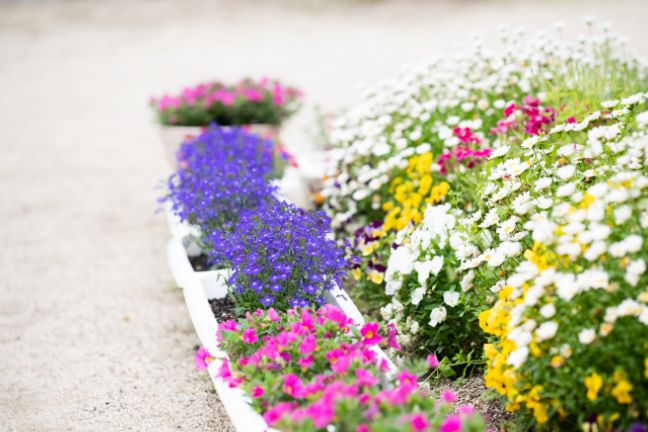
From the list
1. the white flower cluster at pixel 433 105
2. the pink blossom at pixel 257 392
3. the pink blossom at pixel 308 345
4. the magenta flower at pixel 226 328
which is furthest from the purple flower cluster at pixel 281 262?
the white flower cluster at pixel 433 105

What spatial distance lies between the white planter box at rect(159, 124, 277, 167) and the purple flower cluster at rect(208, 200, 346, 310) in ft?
8.37

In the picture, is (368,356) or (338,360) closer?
(338,360)

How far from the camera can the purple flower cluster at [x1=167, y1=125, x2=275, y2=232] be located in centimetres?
360

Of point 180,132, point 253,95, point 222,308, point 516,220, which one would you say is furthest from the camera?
point 253,95

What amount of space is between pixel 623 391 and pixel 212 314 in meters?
1.58

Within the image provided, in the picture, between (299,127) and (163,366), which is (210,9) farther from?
(163,366)

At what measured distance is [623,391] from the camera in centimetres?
201

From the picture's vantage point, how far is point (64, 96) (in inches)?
366

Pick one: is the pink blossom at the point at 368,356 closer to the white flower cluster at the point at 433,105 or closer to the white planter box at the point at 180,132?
the white flower cluster at the point at 433,105

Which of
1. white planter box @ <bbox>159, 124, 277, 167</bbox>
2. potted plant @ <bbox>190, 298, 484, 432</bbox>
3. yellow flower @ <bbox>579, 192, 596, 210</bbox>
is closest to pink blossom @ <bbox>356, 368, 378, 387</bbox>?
potted plant @ <bbox>190, 298, 484, 432</bbox>

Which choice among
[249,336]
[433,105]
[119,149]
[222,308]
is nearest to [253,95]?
[433,105]

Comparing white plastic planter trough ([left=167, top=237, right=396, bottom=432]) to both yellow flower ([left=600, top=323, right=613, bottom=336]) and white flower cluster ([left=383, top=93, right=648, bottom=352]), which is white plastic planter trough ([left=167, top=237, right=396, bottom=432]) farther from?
yellow flower ([left=600, top=323, right=613, bottom=336])

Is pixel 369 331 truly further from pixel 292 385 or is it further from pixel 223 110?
pixel 223 110

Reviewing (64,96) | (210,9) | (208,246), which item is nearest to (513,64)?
(208,246)
